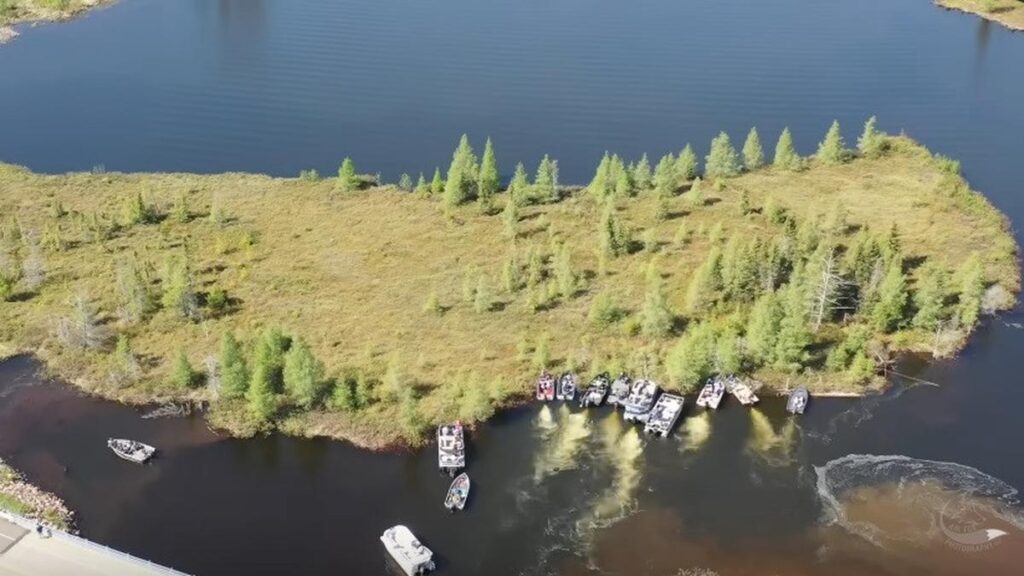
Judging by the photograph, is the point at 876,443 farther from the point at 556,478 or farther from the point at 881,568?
the point at 556,478

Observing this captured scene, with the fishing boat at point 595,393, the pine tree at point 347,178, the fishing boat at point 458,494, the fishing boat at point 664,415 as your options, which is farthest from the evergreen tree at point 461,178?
the fishing boat at point 458,494

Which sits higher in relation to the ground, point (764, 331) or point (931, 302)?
point (931, 302)

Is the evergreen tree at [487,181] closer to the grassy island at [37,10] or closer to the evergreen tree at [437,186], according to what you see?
the evergreen tree at [437,186]

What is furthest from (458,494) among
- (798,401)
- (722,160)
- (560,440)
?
(722,160)

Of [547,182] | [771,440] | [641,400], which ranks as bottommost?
[771,440]

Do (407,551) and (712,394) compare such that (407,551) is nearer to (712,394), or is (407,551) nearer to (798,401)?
(712,394)

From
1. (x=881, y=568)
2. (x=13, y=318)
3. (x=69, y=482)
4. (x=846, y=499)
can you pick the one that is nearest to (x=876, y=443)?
(x=846, y=499)

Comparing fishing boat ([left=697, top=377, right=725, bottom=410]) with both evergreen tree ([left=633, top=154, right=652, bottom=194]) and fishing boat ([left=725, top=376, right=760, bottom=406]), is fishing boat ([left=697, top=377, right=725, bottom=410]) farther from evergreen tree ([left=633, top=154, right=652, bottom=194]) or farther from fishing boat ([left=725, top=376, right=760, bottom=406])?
evergreen tree ([left=633, top=154, right=652, bottom=194])
